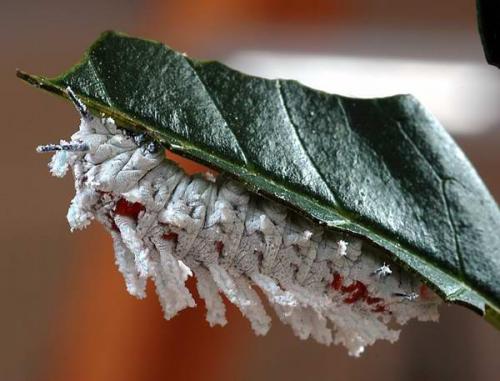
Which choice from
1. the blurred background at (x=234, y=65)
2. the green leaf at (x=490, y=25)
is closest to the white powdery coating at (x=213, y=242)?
the green leaf at (x=490, y=25)

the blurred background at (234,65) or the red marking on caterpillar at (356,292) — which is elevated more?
the blurred background at (234,65)

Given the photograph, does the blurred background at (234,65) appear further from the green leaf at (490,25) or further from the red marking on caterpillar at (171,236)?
the green leaf at (490,25)

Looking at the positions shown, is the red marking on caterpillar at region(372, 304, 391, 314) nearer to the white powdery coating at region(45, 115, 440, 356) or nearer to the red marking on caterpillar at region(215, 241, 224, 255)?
the white powdery coating at region(45, 115, 440, 356)

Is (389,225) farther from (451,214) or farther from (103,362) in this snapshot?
(103,362)

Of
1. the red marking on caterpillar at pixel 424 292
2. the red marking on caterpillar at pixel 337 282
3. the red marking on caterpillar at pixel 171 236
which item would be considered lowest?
the red marking on caterpillar at pixel 171 236

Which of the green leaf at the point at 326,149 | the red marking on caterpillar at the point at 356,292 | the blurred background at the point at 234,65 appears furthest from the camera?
the blurred background at the point at 234,65

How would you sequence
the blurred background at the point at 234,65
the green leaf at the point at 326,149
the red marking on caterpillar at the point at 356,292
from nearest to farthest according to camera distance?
the green leaf at the point at 326,149
the red marking on caterpillar at the point at 356,292
the blurred background at the point at 234,65

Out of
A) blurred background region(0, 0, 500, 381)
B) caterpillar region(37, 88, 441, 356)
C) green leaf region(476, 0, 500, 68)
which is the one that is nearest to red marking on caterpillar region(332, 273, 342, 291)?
caterpillar region(37, 88, 441, 356)
